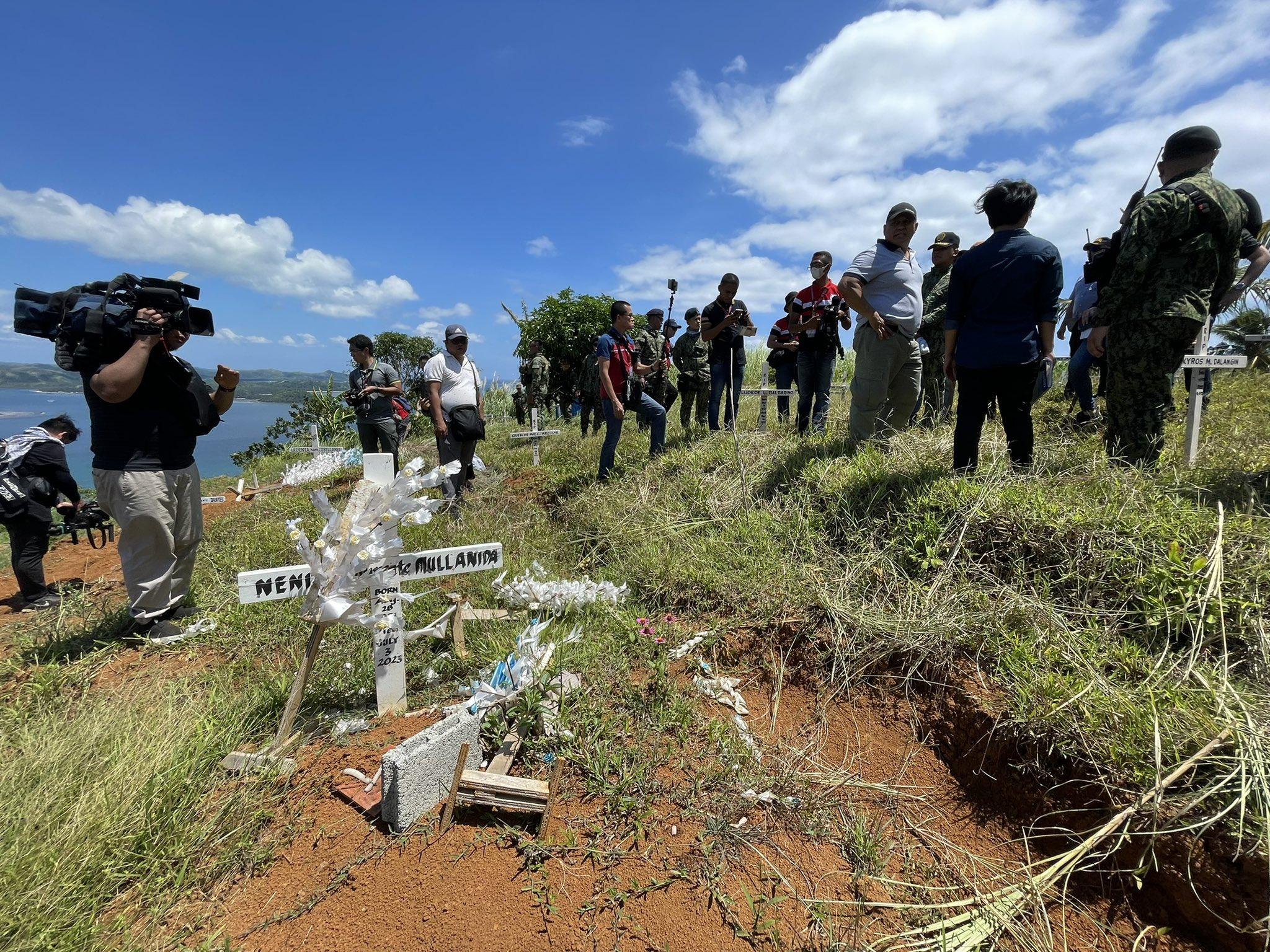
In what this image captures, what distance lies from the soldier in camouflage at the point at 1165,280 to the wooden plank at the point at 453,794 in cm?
368

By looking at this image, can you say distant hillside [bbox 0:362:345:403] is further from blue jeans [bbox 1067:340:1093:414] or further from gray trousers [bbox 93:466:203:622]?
blue jeans [bbox 1067:340:1093:414]

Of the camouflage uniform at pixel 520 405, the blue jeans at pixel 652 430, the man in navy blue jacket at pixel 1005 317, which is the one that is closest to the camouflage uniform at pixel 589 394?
the blue jeans at pixel 652 430

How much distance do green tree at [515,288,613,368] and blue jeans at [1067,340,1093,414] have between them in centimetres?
876

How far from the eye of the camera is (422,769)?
1.75 meters

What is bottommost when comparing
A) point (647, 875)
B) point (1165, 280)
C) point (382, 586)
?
point (647, 875)

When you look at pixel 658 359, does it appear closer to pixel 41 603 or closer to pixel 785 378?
pixel 785 378

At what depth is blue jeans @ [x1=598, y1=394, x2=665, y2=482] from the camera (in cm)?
515

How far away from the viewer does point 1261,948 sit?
4.68 ft

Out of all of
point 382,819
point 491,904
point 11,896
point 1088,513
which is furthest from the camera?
point 1088,513

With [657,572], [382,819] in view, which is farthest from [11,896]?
[657,572]

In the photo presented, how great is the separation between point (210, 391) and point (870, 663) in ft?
12.9

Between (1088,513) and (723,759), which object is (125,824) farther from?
(1088,513)

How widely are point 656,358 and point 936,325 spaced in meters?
3.37

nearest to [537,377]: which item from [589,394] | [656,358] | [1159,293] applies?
[589,394]
